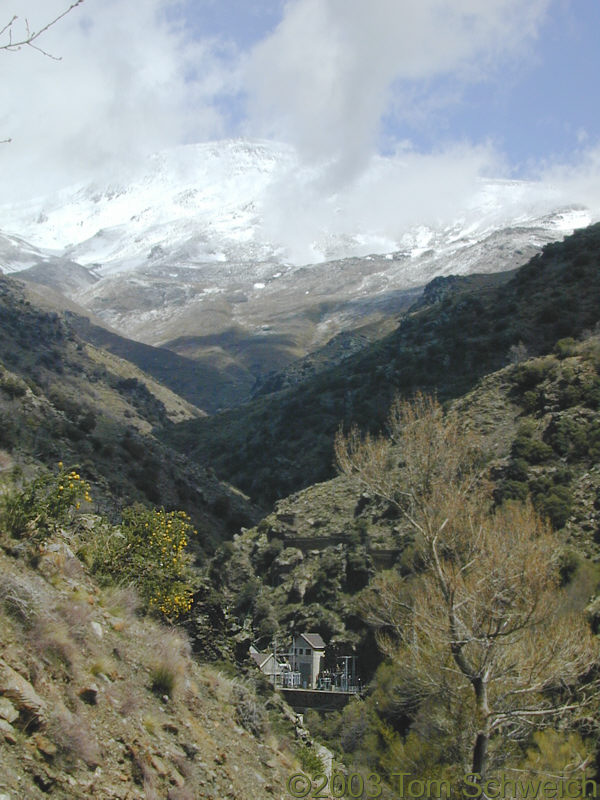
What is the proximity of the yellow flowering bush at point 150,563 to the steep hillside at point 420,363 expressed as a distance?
4693cm

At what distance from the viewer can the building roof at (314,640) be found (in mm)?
34938

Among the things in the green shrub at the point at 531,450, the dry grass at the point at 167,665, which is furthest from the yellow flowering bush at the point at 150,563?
the green shrub at the point at 531,450

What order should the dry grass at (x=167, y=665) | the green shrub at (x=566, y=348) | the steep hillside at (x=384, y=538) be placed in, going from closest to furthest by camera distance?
the dry grass at (x=167, y=665)
the steep hillside at (x=384, y=538)
the green shrub at (x=566, y=348)

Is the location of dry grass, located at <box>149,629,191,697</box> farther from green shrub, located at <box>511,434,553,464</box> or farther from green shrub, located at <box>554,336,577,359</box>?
green shrub, located at <box>554,336,577,359</box>

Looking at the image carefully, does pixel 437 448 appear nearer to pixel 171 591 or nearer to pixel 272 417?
pixel 171 591

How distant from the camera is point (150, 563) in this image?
11914 mm

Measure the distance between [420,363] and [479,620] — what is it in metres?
53.3

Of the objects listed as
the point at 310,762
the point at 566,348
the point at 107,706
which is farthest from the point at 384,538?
the point at 107,706

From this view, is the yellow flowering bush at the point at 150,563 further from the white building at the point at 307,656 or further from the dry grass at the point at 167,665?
the white building at the point at 307,656

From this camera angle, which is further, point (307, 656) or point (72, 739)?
point (307, 656)

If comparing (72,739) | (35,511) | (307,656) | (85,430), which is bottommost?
(307,656)

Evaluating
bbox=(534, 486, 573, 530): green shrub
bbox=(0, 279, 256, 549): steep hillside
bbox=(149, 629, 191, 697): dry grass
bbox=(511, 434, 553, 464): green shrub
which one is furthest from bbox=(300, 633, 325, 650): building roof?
bbox=(149, 629, 191, 697): dry grass

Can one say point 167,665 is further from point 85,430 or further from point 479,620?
point 85,430

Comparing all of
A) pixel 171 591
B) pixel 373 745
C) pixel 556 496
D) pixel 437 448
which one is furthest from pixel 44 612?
pixel 556 496
